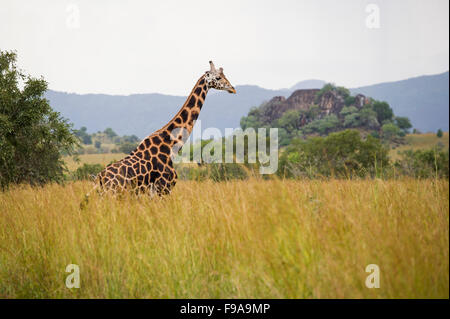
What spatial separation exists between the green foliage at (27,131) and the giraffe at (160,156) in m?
8.60

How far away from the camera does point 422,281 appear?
3012 millimetres

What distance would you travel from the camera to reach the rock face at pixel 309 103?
113 metres

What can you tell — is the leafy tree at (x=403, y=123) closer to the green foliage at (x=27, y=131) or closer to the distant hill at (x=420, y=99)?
the distant hill at (x=420, y=99)

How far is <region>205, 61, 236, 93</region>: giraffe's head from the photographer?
7.33 m

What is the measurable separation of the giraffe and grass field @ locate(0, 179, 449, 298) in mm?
550

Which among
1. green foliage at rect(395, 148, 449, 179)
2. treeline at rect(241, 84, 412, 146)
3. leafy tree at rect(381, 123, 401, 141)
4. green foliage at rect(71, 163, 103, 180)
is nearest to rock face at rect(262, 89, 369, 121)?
treeline at rect(241, 84, 412, 146)

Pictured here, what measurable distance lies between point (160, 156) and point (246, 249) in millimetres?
3232

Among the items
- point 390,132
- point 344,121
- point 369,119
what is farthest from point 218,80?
point 369,119

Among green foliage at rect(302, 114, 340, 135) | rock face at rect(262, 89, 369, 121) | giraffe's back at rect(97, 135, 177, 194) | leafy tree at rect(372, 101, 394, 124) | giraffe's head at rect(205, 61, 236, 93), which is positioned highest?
rock face at rect(262, 89, 369, 121)

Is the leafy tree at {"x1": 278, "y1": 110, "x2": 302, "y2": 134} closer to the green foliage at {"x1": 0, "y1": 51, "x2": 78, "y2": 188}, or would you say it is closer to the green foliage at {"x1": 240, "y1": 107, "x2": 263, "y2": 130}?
the green foliage at {"x1": 240, "y1": 107, "x2": 263, "y2": 130}

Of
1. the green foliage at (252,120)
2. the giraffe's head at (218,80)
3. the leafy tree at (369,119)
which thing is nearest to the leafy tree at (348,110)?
the leafy tree at (369,119)

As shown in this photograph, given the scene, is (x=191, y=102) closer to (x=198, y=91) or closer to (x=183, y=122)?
(x=198, y=91)
